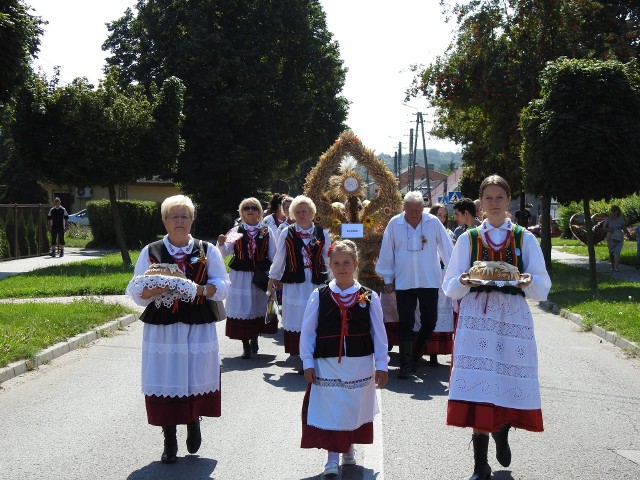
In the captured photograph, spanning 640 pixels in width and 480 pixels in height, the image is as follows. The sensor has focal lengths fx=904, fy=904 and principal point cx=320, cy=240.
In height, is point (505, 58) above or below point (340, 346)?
above

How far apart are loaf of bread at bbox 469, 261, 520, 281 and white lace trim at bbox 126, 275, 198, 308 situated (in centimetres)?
192

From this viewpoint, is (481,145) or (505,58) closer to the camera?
(505,58)

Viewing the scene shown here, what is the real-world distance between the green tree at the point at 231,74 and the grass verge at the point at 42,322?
82.5 ft

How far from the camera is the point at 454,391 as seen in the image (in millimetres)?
5895

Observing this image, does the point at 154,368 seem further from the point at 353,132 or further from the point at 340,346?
the point at 353,132

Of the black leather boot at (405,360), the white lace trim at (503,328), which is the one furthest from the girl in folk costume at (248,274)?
the white lace trim at (503,328)

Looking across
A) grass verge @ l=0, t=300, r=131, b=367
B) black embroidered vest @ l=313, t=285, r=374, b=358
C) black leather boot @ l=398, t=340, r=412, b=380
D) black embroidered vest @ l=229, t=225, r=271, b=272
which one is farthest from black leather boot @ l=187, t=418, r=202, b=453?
black embroidered vest @ l=229, t=225, r=271, b=272

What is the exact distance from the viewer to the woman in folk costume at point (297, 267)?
10305 millimetres

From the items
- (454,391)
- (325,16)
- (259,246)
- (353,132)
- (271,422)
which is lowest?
(271,422)

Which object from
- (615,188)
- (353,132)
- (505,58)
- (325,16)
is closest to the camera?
(353,132)

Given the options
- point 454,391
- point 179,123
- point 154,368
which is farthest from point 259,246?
point 179,123

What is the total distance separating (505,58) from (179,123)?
918 cm

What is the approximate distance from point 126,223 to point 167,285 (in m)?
28.7

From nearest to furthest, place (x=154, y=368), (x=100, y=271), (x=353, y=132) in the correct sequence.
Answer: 1. (x=154, y=368)
2. (x=353, y=132)
3. (x=100, y=271)
